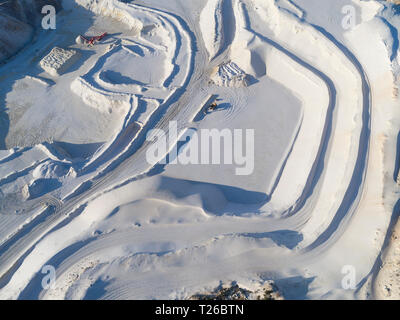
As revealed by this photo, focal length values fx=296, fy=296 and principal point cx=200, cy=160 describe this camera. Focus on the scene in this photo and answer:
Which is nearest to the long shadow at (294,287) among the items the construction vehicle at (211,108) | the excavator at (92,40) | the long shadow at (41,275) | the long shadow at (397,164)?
the long shadow at (397,164)

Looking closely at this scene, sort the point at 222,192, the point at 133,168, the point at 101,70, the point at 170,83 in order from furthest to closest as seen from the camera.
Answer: the point at 101,70, the point at 170,83, the point at 133,168, the point at 222,192

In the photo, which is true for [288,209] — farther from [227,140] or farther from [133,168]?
[133,168]

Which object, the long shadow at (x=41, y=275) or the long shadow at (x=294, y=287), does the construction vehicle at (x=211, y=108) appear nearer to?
the long shadow at (x=41, y=275)

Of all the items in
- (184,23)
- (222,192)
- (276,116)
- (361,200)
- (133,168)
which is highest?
(184,23)

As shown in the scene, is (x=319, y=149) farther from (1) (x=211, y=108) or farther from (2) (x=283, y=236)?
(1) (x=211, y=108)

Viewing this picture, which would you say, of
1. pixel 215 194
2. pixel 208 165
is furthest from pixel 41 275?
pixel 208 165

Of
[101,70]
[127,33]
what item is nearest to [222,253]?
[101,70]

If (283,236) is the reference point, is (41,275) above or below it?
below

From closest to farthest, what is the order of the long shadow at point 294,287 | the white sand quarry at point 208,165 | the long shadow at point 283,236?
the long shadow at point 294,287 < the white sand quarry at point 208,165 < the long shadow at point 283,236
